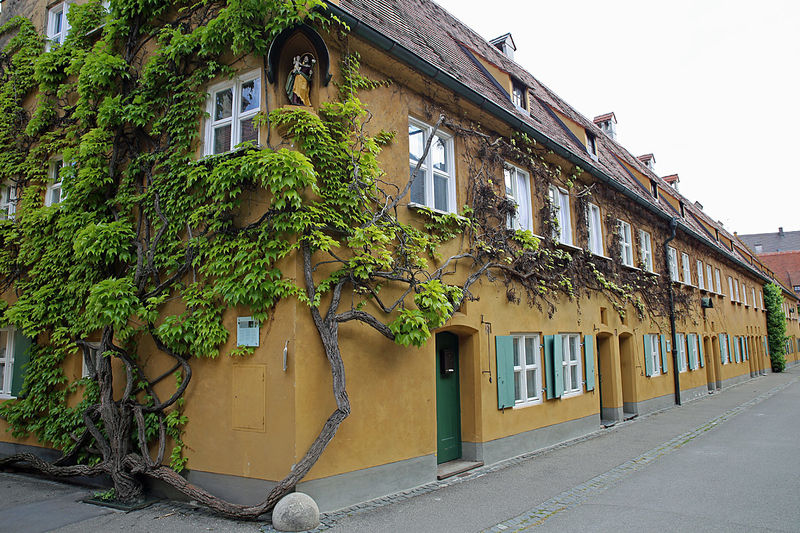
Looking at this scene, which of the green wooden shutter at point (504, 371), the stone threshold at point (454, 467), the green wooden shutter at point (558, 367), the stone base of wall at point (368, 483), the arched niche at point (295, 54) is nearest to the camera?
the stone base of wall at point (368, 483)

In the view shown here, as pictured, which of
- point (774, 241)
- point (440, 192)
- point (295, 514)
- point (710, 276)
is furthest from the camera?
point (774, 241)

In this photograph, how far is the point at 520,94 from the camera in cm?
1404

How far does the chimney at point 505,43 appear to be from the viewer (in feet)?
64.6

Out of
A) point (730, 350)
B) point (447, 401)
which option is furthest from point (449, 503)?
point (730, 350)

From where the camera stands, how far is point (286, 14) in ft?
22.6

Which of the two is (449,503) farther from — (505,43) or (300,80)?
(505,43)

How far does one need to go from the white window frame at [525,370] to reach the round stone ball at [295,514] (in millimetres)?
5266

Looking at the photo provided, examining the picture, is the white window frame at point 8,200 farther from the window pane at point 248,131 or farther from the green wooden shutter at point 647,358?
the green wooden shutter at point 647,358

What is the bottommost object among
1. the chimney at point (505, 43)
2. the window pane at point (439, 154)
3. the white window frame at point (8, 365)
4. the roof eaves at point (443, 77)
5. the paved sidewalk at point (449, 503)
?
the paved sidewalk at point (449, 503)

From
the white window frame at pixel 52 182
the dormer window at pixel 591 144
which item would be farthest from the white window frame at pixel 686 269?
the white window frame at pixel 52 182

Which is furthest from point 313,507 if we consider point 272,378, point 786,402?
point 786,402

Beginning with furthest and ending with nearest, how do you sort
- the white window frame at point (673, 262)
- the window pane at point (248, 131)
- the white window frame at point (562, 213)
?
the white window frame at point (673, 262), the white window frame at point (562, 213), the window pane at point (248, 131)

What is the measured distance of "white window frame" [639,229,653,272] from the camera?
57.8ft

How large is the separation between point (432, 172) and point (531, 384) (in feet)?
15.6
